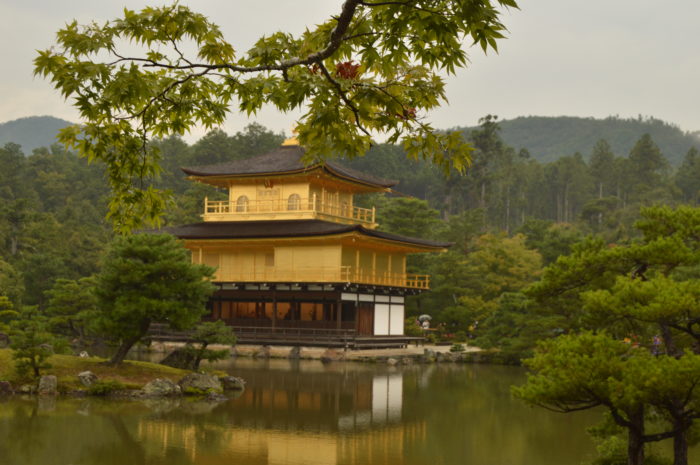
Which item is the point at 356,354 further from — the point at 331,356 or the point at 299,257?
the point at 299,257

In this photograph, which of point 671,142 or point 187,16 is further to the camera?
point 671,142

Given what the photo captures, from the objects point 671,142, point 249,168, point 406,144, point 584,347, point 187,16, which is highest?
point 671,142

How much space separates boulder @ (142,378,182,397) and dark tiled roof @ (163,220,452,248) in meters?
15.9

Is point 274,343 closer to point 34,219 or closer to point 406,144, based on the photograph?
point 34,219

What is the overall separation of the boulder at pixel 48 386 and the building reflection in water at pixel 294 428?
3630mm

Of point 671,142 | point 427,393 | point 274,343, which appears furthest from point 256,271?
point 671,142

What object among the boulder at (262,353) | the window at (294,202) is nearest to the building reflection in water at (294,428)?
the boulder at (262,353)

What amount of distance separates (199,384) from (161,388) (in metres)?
0.94

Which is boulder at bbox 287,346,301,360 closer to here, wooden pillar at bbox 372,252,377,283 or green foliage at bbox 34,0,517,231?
wooden pillar at bbox 372,252,377,283

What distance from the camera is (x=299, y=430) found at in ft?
Result: 48.7

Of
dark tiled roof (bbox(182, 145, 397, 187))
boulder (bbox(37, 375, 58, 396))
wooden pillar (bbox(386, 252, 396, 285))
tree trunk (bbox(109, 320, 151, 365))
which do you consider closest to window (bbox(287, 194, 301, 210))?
dark tiled roof (bbox(182, 145, 397, 187))

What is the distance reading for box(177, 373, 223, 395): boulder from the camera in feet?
63.2

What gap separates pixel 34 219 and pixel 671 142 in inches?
6365

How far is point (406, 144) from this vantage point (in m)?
5.94
